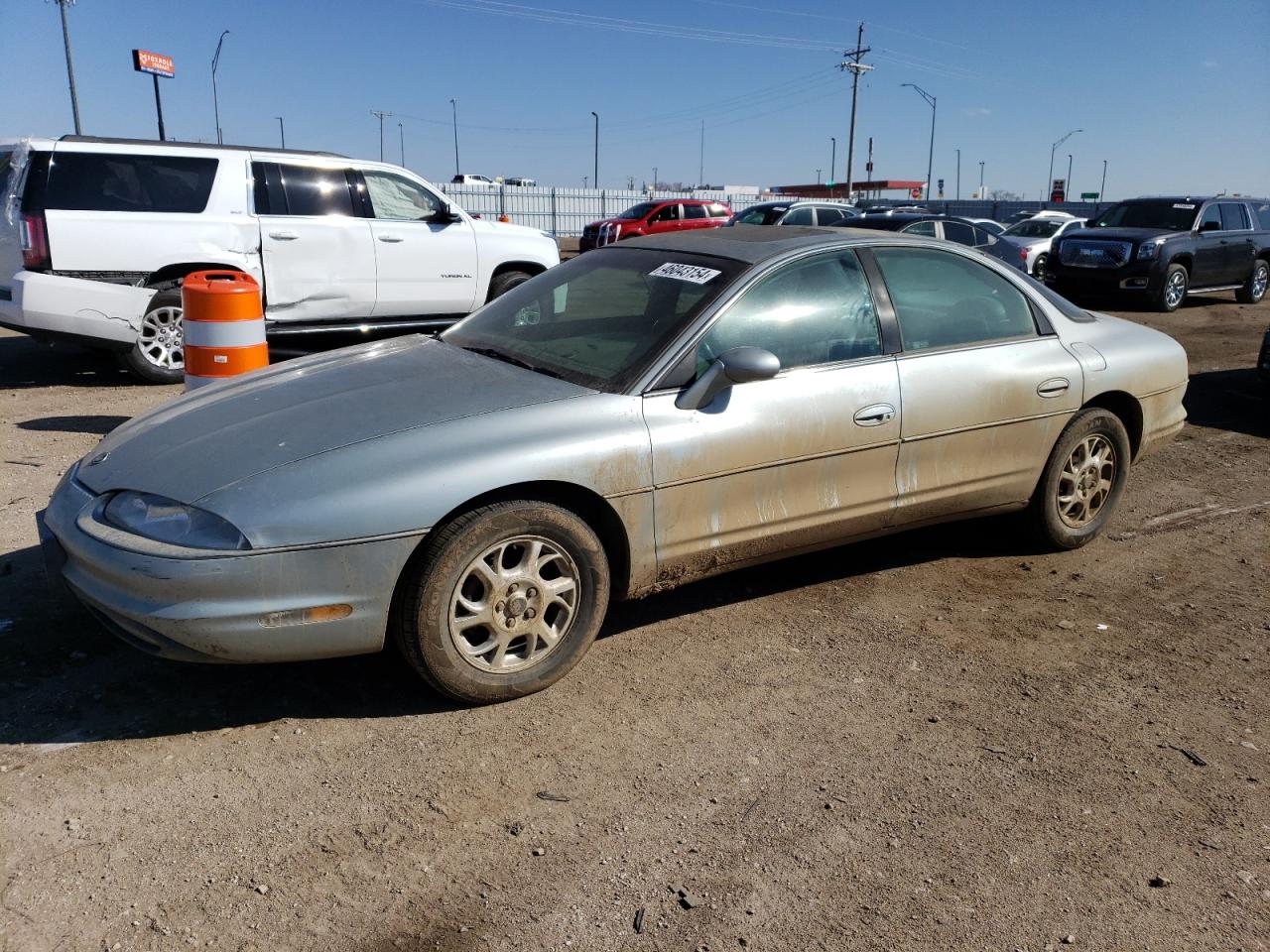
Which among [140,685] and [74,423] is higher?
[74,423]

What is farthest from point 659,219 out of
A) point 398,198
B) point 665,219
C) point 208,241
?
point 208,241

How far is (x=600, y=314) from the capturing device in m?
4.19

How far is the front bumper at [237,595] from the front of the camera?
9.67 ft

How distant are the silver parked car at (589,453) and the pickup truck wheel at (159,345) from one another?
4443mm

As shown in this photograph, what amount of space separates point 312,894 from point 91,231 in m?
6.71

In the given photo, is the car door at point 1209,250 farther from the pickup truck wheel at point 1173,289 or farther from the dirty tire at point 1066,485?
the dirty tire at point 1066,485

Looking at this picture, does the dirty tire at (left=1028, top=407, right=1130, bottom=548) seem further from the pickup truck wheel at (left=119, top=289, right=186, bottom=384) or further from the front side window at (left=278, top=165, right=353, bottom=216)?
the front side window at (left=278, top=165, right=353, bottom=216)

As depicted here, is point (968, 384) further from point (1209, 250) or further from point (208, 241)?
point (1209, 250)

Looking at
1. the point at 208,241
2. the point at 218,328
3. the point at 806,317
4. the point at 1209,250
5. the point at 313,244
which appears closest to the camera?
the point at 806,317

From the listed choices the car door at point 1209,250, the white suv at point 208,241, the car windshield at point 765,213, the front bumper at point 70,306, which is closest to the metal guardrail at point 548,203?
the car windshield at point 765,213

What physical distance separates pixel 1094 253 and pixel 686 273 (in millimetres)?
13972

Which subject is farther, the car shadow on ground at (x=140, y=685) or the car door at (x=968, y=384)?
the car door at (x=968, y=384)

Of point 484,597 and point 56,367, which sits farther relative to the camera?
point 56,367

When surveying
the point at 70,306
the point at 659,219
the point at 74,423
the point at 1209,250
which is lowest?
the point at 74,423
